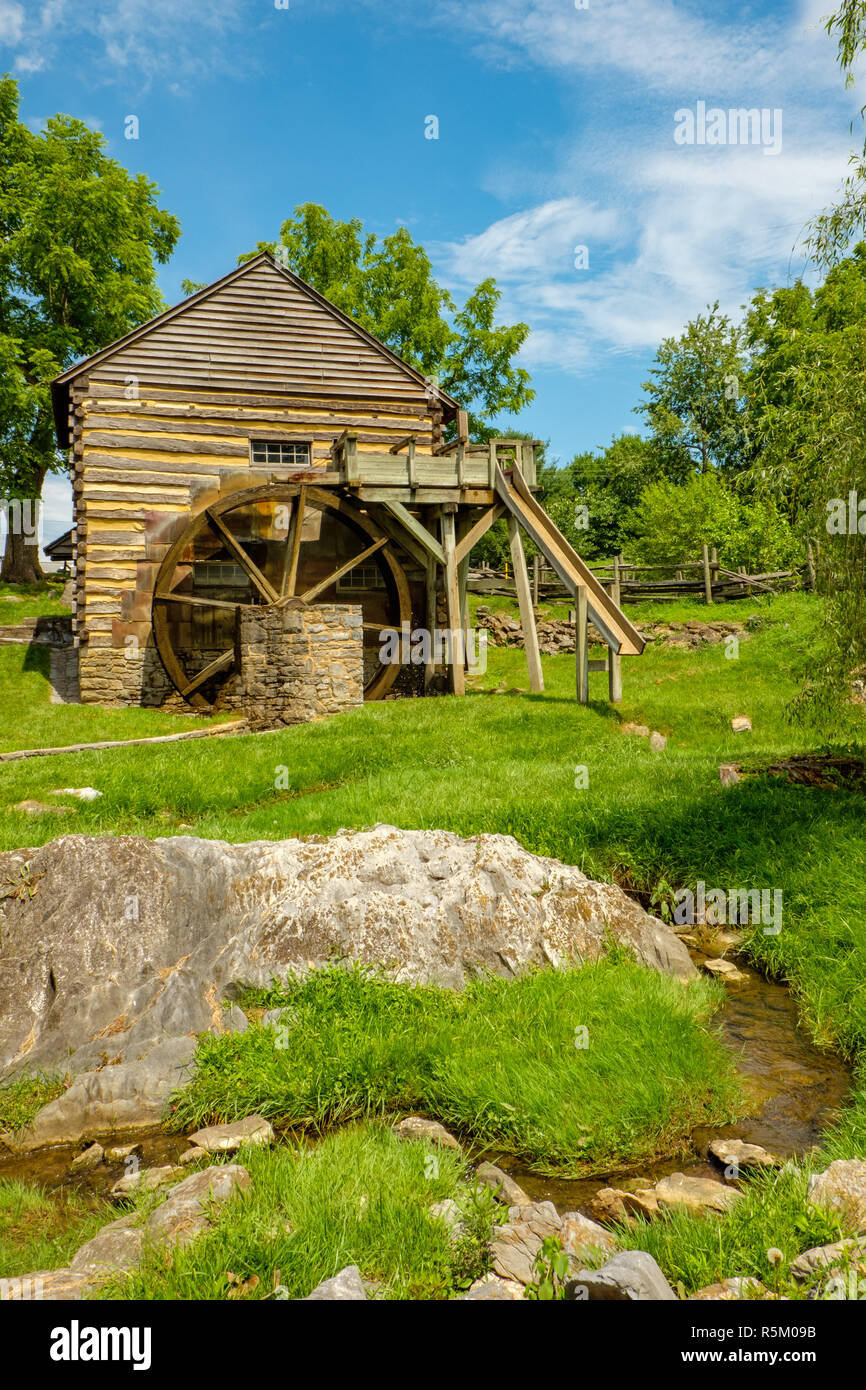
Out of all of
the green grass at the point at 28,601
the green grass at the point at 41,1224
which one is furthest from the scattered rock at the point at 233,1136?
the green grass at the point at 28,601

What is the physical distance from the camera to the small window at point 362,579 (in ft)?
59.2

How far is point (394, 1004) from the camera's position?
208 inches

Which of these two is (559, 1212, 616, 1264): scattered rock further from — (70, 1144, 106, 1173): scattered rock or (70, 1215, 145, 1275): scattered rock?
(70, 1144, 106, 1173): scattered rock

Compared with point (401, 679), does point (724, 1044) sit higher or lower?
lower

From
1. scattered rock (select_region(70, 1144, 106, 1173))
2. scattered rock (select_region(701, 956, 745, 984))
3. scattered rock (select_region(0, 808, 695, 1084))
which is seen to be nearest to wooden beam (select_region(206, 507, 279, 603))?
scattered rock (select_region(0, 808, 695, 1084))

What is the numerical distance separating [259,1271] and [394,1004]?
224 centimetres

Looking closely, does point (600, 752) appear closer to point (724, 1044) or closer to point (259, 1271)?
point (724, 1044)

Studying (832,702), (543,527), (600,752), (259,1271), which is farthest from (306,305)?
(259,1271)

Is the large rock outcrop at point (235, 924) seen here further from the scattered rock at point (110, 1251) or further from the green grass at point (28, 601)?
the green grass at point (28, 601)

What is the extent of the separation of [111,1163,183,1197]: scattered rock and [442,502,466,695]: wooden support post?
1148 centimetres

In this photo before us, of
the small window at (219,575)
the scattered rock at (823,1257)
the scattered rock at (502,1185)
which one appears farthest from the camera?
the small window at (219,575)

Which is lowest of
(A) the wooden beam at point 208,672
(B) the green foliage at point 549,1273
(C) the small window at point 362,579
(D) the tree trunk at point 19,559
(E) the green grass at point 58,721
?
(B) the green foliage at point 549,1273

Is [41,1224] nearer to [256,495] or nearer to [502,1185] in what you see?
[502,1185]

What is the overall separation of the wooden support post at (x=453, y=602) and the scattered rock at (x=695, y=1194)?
11527 millimetres
